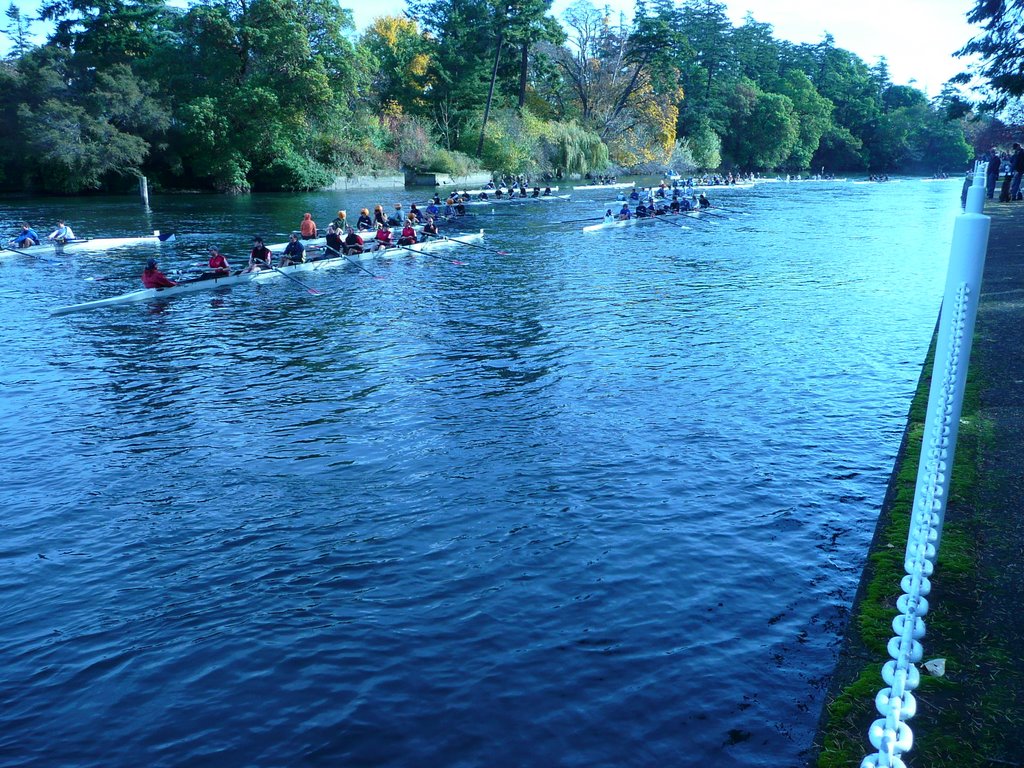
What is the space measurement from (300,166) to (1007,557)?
65438 millimetres

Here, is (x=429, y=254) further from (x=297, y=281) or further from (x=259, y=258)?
(x=259, y=258)

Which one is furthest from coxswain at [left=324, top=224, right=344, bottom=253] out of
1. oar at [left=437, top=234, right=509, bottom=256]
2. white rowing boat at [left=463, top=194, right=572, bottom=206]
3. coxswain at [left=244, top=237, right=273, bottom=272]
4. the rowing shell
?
white rowing boat at [left=463, top=194, right=572, bottom=206]

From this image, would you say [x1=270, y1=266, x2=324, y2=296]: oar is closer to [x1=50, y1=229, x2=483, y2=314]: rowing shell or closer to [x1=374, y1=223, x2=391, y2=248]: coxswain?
[x1=50, y1=229, x2=483, y2=314]: rowing shell

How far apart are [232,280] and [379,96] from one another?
65125 mm

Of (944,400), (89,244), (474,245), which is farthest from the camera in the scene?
(474,245)

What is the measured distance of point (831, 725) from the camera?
5215 mm

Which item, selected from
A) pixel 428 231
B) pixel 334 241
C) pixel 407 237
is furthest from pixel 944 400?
pixel 428 231

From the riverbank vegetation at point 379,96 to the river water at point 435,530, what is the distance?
43.4 metres

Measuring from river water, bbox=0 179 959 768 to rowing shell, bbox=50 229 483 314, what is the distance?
53.3 inches

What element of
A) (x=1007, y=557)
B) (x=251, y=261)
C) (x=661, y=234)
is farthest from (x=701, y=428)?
(x=661, y=234)

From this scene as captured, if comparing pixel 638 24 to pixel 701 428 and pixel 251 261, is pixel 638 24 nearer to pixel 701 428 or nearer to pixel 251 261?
pixel 251 261

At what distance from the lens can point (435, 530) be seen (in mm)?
9672

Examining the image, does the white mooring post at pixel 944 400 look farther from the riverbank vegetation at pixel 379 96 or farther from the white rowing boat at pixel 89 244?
the riverbank vegetation at pixel 379 96

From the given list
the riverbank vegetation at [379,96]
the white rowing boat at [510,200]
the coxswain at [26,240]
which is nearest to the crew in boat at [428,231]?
the coxswain at [26,240]
